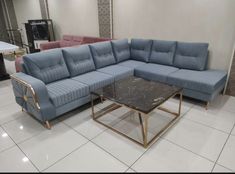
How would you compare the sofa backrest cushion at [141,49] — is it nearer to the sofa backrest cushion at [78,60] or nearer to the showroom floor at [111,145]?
the sofa backrest cushion at [78,60]

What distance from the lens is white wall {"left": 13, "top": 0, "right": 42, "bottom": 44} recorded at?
7082 millimetres

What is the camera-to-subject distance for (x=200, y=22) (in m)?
3.20

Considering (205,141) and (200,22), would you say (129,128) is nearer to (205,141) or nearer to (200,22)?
(205,141)

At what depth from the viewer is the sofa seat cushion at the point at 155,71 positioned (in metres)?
3.14

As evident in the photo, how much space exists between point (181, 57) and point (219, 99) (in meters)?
1.01

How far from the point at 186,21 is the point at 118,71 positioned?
5.34 feet

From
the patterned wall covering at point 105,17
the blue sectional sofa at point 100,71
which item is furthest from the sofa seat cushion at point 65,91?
the patterned wall covering at point 105,17

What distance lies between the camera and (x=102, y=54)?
3.52m

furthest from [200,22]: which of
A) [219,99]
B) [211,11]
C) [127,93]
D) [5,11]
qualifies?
[5,11]

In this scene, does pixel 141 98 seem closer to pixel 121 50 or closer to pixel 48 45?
pixel 121 50

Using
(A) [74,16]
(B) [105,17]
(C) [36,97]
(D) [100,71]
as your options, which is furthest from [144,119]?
(A) [74,16]

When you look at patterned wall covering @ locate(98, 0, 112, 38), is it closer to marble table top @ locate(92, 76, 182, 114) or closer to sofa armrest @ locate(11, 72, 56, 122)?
marble table top @ locate(92, 76, 182, 114)

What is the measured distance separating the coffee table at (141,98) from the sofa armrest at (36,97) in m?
0.60

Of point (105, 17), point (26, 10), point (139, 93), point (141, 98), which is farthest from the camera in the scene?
point (26, 10)
